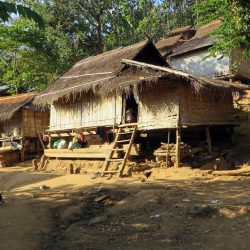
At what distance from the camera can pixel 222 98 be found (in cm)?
1570

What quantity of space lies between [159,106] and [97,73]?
3.60 metres

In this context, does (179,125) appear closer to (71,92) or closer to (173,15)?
(71,92)

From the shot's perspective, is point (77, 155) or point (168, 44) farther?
point (168, 44)

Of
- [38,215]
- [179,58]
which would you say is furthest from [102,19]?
[38,215]

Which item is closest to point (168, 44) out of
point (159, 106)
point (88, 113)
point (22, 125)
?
point (22, 125)

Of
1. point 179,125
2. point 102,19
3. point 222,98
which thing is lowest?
point 179,125

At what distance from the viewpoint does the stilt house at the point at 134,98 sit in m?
13.9

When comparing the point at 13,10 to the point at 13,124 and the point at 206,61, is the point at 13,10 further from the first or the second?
the point at 206,61

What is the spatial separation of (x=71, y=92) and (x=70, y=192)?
5.85m

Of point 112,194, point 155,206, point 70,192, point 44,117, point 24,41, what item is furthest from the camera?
point 24,41

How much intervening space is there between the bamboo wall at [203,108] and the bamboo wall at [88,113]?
2691 mm

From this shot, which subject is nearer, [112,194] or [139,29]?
[112,194]

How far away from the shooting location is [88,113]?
1694cm

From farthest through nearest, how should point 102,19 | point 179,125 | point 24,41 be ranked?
point 102,19
point 24,41
point 179,125
